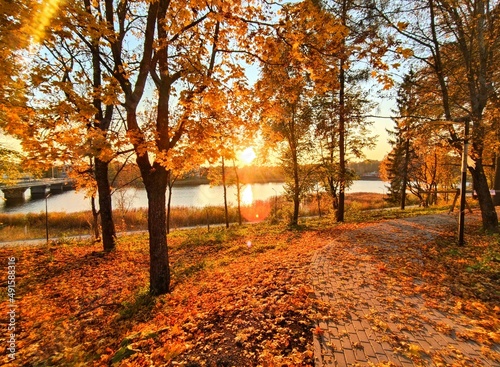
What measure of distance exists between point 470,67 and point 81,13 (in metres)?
10.1

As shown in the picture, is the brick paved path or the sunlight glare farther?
the sunlight glare

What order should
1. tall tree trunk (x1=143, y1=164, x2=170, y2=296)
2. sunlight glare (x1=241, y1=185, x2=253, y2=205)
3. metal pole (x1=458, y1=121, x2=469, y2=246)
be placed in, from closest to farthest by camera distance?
tall tree trunk (x1=143, y1=164, x2=170, y2=296) → metal pole (x1=458, y1=121, x2=469, y2=246) → sunlight glare (x1=241, y1=185, x2=253, y2=205)

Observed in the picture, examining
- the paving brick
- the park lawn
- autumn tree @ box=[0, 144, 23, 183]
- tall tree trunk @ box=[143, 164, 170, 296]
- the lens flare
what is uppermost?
the lens flare

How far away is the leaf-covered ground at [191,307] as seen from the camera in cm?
307

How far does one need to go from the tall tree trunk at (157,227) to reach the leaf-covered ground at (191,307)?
0.33 m

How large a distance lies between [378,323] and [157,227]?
14.6 feet

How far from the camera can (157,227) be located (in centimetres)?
568

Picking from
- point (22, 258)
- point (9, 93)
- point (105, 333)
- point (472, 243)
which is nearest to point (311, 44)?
point (9, 93)

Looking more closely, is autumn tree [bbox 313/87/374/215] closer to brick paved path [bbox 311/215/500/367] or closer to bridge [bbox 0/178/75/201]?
brick paved path [bbox 311/215/500/367]

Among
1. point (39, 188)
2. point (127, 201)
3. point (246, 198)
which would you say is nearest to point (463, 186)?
point (127, 201)

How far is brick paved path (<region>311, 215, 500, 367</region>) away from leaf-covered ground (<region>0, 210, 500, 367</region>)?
264 mm

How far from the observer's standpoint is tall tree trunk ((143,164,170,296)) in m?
5.56

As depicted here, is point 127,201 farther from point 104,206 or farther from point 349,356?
point 349,356

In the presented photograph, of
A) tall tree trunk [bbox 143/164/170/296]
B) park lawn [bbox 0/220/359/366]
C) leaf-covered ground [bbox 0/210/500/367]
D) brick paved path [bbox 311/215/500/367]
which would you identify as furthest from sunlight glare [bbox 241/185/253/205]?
brick paved path [bbox 311/215/500/367]
